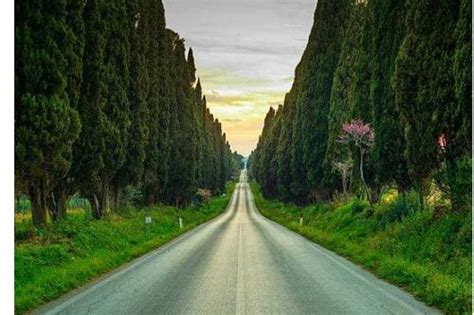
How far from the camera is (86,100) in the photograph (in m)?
22.1

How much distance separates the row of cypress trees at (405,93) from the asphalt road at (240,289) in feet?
13.0

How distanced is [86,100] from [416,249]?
13.0 metres

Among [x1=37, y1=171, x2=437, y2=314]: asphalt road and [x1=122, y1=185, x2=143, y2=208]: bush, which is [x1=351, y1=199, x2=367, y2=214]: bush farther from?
[x1=122, y1=185, x2=143, y2=208]: bush

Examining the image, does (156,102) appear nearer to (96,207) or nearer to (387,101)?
(96,207)

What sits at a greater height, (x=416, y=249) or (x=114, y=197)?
(x=114, y=197)

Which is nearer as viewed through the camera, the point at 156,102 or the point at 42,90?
the point at 42,90

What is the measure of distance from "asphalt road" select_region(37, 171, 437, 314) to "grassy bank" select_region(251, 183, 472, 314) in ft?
1.44

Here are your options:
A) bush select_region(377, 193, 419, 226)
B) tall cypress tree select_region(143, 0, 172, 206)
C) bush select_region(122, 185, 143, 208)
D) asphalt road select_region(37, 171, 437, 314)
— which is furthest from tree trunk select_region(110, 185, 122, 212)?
bush select_region(377, 193, 419, 226)

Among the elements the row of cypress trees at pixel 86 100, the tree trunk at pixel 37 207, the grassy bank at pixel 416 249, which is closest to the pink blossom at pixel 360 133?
the grassy bank at pixel 416 249

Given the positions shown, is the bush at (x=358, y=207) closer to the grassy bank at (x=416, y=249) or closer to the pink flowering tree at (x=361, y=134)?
A: the grassy bank at (x=416, y=249)

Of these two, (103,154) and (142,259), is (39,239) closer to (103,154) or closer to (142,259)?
(142,259)

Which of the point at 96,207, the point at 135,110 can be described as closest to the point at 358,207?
the point at 96,207

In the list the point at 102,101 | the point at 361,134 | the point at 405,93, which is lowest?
the point at 361,134

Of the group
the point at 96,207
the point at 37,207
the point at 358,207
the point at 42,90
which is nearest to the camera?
the point at 42,90
